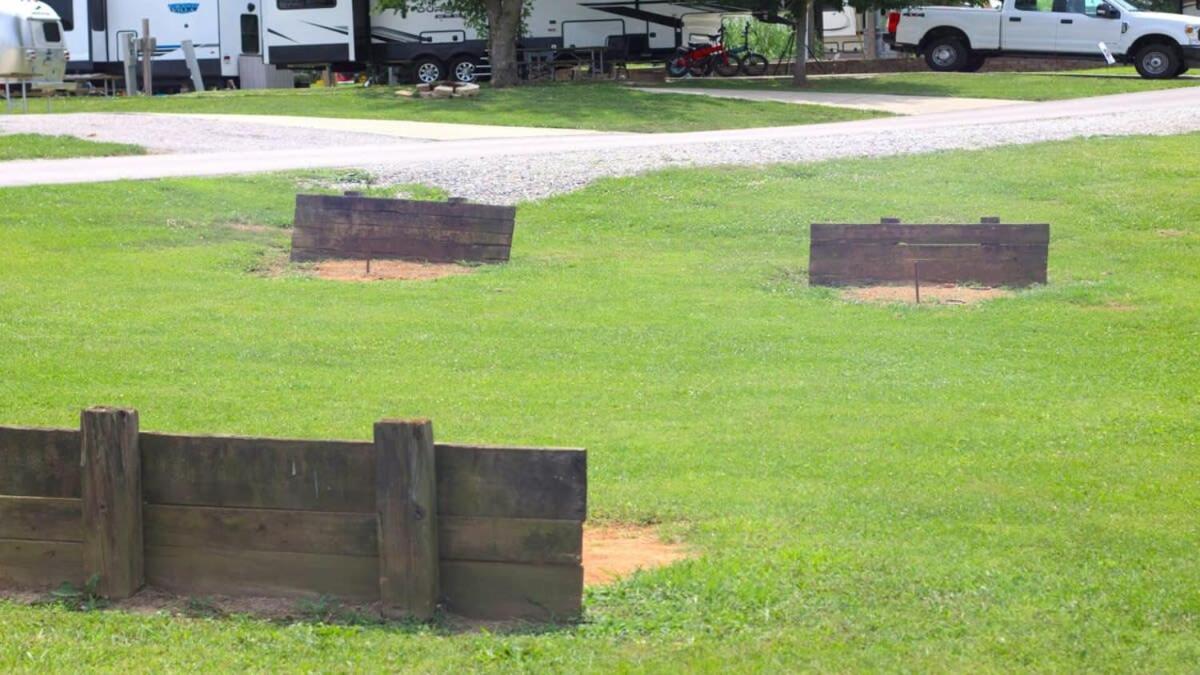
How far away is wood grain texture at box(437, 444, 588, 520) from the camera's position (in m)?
6.05

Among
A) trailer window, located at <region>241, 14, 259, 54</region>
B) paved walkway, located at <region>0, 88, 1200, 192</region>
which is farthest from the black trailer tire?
paved walkway, located at <region>0, 88, 1200, 192</region>

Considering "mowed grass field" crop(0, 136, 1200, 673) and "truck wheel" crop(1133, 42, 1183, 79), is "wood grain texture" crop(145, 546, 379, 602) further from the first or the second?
"truck wheel" crop(1133, 42, 1183, 79)

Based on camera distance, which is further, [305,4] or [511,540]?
[305,4]

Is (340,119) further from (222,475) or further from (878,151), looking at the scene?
(222,475)

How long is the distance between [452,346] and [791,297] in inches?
167

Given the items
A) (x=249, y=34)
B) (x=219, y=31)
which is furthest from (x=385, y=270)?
(x=249, y=34)

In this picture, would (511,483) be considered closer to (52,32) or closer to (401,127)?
(401,127)

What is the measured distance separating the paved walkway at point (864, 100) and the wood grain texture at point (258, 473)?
91.0 ft

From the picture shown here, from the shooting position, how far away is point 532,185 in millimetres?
22578

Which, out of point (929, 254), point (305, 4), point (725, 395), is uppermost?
point (305, 4)

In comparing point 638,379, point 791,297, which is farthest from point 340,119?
point 638,379

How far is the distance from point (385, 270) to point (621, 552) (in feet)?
34.5

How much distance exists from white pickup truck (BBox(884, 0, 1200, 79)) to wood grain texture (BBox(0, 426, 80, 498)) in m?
36.1

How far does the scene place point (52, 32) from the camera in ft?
121
